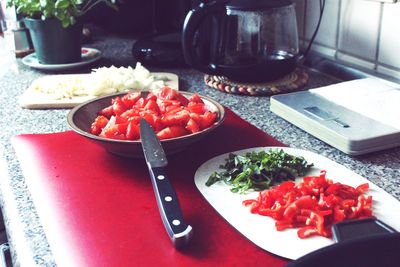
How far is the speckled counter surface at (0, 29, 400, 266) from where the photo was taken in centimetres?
57

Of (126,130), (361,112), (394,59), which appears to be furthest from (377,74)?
(126,130)

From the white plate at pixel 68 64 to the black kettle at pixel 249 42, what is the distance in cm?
35

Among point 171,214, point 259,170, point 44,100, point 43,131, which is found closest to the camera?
point 171,214

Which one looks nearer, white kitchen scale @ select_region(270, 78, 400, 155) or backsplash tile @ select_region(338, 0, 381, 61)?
white kitchen scale @ select_region(270, 78, 400, 155)

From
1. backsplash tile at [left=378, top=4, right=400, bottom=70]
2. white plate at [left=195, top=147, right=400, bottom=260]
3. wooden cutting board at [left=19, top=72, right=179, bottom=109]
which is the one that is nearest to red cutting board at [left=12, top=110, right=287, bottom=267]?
white plate at [left=195, top=147, right=400, bottom=260]

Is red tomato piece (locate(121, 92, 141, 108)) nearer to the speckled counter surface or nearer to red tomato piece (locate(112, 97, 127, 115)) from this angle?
red tomato piece (locate(112, 97, 127, 115))

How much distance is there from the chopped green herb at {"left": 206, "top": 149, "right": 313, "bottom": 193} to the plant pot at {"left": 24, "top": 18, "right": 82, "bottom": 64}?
2.18 ft

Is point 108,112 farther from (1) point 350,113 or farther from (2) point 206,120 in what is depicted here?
(1) point 350,113

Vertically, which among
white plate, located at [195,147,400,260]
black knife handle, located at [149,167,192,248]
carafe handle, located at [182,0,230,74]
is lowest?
white plate, located at [195,147,400,260]

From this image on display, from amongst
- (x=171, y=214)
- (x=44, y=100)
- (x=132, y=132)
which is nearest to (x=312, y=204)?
(x=171, y=214)

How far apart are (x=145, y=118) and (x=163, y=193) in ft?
0.63

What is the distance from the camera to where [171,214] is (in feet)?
1.74

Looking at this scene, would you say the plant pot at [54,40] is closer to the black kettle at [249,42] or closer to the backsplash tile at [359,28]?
the black kettle at [249,42]

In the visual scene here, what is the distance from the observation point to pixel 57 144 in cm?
79
